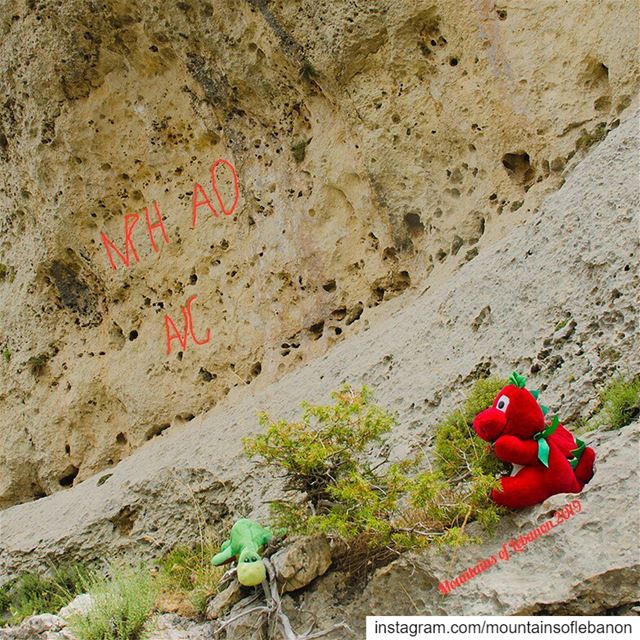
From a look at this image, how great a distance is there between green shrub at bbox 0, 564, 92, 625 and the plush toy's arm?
384 cm

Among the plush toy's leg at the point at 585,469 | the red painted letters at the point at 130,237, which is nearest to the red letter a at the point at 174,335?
the red painted letters at the point at 130,237

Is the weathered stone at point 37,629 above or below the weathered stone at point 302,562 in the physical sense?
above

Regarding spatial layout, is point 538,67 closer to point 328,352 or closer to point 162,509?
point 328,352

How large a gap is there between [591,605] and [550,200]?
11.6 ft

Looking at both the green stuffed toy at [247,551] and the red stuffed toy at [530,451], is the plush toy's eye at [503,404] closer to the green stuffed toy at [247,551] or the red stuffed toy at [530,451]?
the red stuffed toy at [530,451]

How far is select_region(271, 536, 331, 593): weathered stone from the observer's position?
172 inches

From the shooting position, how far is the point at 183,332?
9.55m

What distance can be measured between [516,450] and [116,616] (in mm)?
2251

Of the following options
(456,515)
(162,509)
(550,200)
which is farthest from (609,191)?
(162,509)

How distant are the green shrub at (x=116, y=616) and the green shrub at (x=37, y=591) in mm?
1947

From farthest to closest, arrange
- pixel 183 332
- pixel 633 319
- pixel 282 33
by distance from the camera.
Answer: pixel 183 332 → pixel 282 33 → pixel 633 319

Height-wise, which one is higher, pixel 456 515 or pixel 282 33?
pixel 282 33

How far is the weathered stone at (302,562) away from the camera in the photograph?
438 centimetres

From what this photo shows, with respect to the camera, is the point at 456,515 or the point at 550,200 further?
the point at 550,200
